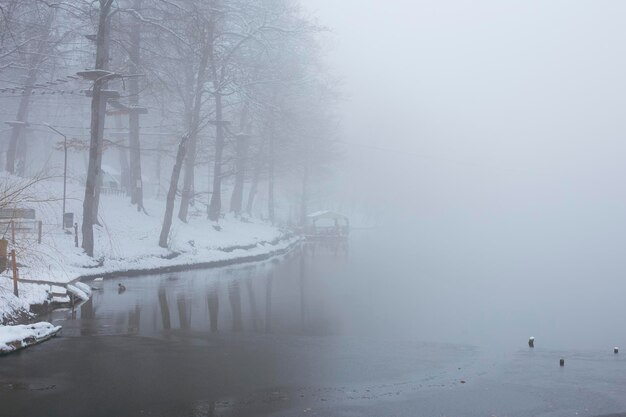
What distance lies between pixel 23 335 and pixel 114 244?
54.0ft

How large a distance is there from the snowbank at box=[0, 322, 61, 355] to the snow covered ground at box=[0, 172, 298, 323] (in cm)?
94

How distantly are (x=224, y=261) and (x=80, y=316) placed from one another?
55.7 ft

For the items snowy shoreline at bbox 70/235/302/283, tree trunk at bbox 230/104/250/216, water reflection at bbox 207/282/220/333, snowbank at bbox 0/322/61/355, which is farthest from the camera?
tree trunk at bbox 230/104/250/216

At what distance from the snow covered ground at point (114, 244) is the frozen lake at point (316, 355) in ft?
4.29

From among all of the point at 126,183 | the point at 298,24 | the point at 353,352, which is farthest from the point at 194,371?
the point at 126,183

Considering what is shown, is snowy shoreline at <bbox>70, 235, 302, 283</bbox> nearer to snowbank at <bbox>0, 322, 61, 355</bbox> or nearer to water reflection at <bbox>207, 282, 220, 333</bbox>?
water reflection at <bbox>207, 282, 220, 333</bbox>

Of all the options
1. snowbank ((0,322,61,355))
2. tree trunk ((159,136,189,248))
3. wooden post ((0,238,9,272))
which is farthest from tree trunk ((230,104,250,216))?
snowbank ((0,322,61,355))

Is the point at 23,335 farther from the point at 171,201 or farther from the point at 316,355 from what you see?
the point at 171,201

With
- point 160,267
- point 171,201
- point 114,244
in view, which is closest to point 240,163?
point 171,201

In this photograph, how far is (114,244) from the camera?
28172 mm

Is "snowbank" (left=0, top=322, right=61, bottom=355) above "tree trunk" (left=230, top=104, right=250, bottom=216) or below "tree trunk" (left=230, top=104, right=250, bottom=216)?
below

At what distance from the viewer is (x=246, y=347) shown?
1268cm

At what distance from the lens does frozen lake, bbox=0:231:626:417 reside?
8.94m

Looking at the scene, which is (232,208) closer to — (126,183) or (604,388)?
(126,183)
